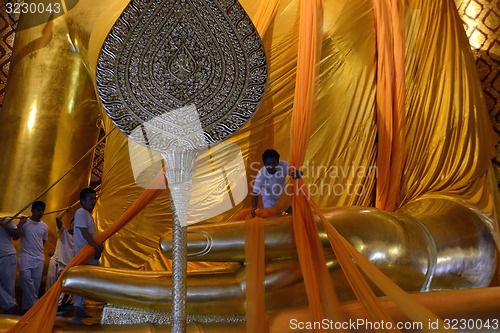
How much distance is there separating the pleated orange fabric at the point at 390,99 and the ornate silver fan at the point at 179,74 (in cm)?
116

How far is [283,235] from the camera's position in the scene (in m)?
1.94

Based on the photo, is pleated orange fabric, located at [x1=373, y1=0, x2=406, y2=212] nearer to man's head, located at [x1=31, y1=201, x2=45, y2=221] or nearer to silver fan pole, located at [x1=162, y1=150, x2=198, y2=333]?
silver fan pole, located at [x1=162, y1=150, x2=198, y2=333]

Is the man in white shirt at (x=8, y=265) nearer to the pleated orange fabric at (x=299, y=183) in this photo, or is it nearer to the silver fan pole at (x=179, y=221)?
the pleated orange fabric at (x=299, y=183)

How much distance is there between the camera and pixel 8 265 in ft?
8.64

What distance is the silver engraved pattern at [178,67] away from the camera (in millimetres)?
1441

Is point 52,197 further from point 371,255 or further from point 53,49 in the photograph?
point 371,255

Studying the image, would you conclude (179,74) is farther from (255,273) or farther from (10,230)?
(10,230)

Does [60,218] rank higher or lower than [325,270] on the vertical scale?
lower

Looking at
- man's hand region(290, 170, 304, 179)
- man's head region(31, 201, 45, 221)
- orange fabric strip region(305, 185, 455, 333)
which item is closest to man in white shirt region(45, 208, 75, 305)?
man's head region(31, 201, 45, 221)

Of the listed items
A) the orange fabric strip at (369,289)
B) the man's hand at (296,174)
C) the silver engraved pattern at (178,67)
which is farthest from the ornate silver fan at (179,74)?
the man's hand at (296,174)

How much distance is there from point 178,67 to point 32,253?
1490 millimetres

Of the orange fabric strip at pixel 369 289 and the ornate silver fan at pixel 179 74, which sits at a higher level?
the ornate silver fan at pixel 179 74

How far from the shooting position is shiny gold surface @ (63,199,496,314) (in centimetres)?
189

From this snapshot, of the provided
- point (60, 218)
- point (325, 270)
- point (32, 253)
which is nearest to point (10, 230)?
point (32, 253)
